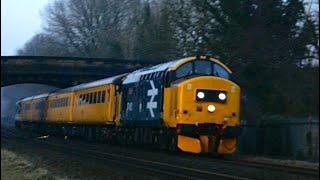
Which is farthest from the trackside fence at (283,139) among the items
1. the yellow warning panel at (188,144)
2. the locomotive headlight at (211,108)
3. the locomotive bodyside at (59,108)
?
the locomotive bodyside at (59,108)

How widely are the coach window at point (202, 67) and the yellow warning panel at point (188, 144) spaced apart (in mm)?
2533

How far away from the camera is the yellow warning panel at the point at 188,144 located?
875 inches

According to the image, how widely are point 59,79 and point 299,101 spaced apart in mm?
36330

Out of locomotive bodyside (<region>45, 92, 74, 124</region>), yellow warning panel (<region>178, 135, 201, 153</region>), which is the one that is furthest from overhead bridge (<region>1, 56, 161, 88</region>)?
yellow warning panel (<region>178, 135, 201, 153</region>)

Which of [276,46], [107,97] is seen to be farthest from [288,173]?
[107,97]

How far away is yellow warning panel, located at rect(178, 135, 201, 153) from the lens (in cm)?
2223

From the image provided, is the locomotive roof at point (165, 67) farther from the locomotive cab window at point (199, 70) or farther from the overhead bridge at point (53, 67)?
the overhead bridge at point (53, 67)

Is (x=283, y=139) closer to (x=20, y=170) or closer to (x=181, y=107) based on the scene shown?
(x=181, y=107)

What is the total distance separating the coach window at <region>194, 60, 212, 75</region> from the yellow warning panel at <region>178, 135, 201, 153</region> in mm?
2533

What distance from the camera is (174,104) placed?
22.7 metres

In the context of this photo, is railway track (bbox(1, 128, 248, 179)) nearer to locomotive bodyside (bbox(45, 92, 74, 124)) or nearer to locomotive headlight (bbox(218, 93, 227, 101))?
locomotive headlight (bbox(218, 93, 227, 101))

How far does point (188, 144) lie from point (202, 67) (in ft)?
9.83

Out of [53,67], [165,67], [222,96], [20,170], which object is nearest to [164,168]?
[20,170]

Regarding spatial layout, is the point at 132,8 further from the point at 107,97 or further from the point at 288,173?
the point at 288,173
